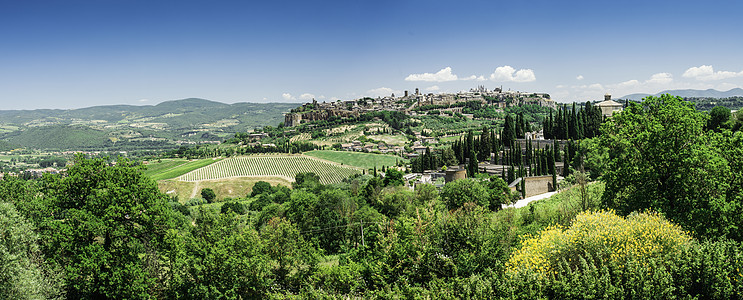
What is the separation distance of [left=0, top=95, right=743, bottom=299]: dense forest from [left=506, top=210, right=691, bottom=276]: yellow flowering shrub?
41 mm

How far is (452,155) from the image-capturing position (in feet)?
234

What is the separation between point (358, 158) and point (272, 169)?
2176 centimetres

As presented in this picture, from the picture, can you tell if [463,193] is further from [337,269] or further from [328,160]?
[328,160]

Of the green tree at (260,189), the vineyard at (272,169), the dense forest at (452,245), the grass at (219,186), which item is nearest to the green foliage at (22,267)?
the dense forest at (452,245)

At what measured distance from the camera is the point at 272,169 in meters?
101

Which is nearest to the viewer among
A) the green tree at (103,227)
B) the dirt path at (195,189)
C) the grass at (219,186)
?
the green tree at (103,227)

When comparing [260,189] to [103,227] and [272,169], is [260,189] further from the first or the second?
[103,227]

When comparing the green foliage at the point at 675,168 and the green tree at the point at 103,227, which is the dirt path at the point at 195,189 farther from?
the green foliage at the point at 675,168

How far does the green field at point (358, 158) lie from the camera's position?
10125 centimetres

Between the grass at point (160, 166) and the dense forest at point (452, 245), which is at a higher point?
the dense forest at point (452, 245)

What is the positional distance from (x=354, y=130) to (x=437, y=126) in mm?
30471

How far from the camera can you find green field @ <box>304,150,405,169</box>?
101m

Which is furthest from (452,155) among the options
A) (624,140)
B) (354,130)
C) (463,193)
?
(354,130)

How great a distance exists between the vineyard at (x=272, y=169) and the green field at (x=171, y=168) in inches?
130
